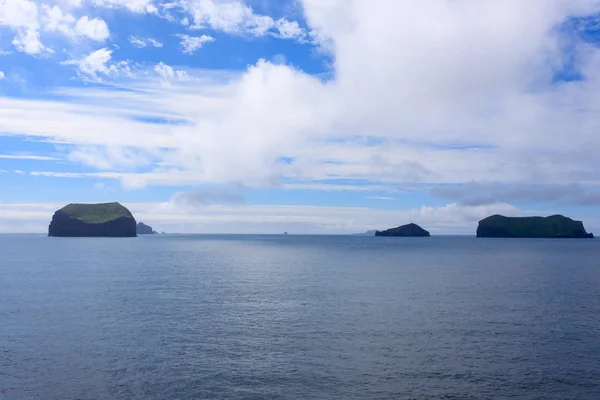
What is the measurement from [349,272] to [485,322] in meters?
67.3

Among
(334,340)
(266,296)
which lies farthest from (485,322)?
(266,296)

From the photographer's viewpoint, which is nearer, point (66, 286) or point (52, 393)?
point (52, 393)

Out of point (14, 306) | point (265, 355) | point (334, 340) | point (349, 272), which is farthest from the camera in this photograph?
point (349, 272)

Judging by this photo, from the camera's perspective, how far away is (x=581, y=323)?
184ft

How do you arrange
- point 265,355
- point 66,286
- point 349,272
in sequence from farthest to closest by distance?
point 349,272, point 66,286, point 265,355

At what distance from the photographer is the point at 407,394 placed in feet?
108

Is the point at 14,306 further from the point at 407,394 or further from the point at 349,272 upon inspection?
the point at 349,272

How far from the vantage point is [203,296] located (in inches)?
3017

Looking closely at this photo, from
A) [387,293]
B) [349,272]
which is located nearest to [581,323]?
[387,293]

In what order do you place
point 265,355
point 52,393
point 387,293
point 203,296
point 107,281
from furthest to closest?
point 107,281 < point 387,293 < point 203,296 < point 265,355 < point 52,393

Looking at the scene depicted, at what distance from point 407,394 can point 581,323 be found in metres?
35.3

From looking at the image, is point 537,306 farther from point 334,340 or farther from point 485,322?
point 334,340

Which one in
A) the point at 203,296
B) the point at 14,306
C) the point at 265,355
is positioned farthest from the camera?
the point at 203,296

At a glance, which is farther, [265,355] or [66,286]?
[66,286]
